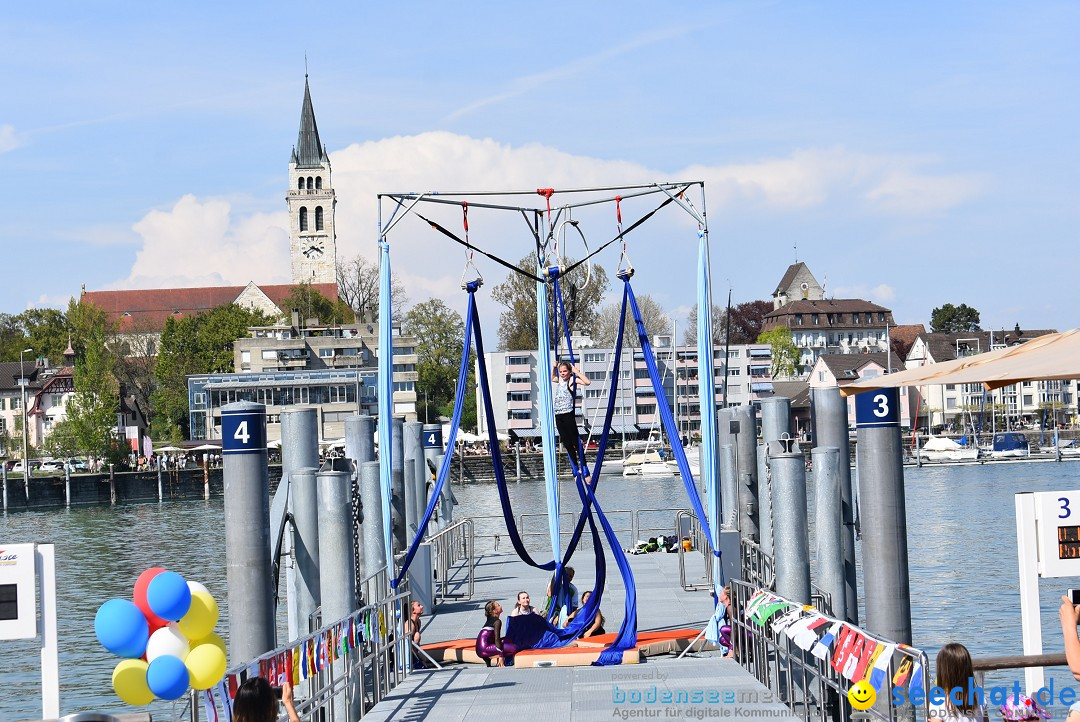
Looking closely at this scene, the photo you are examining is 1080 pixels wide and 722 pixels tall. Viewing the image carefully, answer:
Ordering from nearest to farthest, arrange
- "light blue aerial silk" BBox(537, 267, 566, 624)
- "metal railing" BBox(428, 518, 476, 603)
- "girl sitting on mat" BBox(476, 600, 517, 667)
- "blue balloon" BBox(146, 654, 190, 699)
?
"blue balloon" BBox(146, 654, 190, 699) → "girl sitting on mat" BBox(476, 600, 517, 667) → "light blue aerial silk" BBox(537, 267, 566, 624) → "metal railing" BBox(428, 518, 476, 603)

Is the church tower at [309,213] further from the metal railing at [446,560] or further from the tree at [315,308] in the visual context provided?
the metal railing at [446,560]

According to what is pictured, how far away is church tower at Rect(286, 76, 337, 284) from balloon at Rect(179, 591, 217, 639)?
18826cm

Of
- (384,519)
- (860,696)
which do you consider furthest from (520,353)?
(860,696)

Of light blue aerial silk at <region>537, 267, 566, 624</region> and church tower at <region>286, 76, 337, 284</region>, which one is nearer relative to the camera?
light blue aerial silk at <region>537, 267, 566, 624</region>

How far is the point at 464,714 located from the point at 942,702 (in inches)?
224

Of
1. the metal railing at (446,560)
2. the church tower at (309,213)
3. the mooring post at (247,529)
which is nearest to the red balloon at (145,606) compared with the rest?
the mooring post at (247,529)

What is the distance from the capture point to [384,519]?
57.4 feet

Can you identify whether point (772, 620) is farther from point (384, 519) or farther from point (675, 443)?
point (384, 519)

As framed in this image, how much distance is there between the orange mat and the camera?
16.2 meters

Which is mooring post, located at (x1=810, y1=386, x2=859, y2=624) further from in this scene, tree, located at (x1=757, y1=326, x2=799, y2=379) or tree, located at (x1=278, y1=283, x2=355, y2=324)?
tree, located at (x1=757, y1=326, x2=799, y2=379)

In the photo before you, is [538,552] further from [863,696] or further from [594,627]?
[863,696]

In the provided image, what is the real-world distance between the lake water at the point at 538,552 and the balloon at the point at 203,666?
966cm

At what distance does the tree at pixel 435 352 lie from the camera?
5094 inches

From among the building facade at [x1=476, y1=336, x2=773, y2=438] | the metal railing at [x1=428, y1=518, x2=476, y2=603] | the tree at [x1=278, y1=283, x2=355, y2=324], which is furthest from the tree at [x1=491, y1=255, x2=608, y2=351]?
the metal railing at [x1=428, y1=518, x2=476, y2=603]
